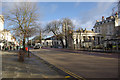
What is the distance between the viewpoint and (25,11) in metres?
24.0

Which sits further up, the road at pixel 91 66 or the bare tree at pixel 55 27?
the bare tree at pixel 55 27

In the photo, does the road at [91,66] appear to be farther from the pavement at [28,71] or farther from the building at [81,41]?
the building at [81,41]

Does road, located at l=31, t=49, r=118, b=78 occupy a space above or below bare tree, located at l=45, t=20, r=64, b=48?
below

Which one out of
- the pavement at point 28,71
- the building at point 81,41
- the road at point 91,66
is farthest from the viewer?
the building at point 81,41

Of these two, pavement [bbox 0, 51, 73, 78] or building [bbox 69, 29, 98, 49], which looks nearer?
pavement [bbox 0, 51, 73, 78]

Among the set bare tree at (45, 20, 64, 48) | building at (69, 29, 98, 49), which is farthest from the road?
bare tree at (45, 20, 64, 48)

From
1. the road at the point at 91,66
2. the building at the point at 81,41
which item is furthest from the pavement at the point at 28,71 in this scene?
the building at the point at 81,41

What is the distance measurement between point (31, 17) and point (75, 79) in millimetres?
20683

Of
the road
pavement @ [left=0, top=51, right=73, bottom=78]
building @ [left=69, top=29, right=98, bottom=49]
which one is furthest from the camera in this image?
building @ [left=69, top=29, right=98, bottom=49]

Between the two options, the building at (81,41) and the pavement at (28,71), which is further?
the building at (81,41)

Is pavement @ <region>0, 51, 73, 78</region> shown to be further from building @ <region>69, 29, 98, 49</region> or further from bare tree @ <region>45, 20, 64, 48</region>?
bare tree @ <region>45, 20, 64, 48</region>

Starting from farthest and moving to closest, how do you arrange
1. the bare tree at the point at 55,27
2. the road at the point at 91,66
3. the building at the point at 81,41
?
the bare tree at the point at 55,27 < the building at the point at 81,41 < the road at the point at 91,66

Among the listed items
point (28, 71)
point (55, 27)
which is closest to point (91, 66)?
point (28, 71)

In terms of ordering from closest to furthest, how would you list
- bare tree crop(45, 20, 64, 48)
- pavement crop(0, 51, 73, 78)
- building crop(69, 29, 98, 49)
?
pavement crop(0, 51, 73, 78) < building crop(69, 29, 98, 49) < bare tree crop(45, 20, 64, 48)
